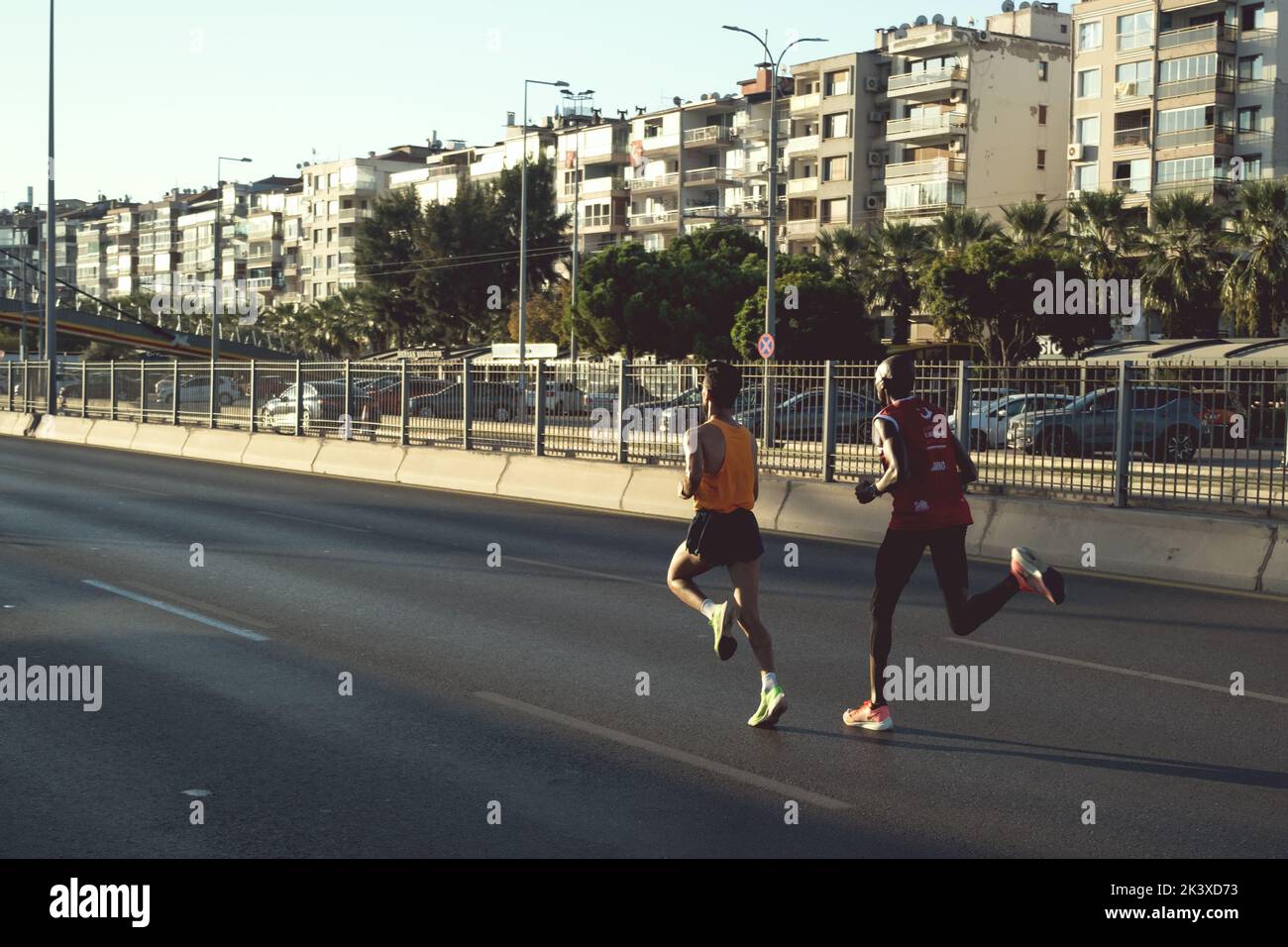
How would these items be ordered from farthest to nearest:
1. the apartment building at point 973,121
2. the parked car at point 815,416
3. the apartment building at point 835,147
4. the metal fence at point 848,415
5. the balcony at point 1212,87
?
the apartment building at point 835,147, the apartment building at point 973,121, the balcony at point 1212,87, the parked car at point 815,416, the metal fence at point 848,415

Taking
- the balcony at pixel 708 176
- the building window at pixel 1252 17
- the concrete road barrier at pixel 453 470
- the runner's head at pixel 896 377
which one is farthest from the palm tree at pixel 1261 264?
the runner's head at pixel 896 377

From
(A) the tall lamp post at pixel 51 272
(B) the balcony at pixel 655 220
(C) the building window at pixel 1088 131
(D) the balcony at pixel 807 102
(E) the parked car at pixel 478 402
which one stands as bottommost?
(E) the parked car at pixel 478 402

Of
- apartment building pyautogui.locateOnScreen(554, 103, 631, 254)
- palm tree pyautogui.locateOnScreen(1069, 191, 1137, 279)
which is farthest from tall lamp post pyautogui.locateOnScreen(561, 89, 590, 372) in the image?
palm tree pyautogui.locateOnScreen(1069, 191, 1137, 279)

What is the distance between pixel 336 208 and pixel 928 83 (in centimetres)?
6793

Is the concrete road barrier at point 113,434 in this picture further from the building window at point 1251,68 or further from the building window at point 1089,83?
the building window at point 1089,83

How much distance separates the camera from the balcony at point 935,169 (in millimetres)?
80188

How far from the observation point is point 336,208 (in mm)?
135125

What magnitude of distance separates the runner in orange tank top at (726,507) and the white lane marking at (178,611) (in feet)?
11.6

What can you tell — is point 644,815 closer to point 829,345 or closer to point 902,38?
point 829,345

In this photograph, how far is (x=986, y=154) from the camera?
81.5 metres

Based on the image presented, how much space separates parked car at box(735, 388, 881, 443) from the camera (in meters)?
18.3

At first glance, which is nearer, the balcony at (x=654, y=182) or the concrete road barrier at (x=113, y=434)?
the concrete road barrier at (x=113, y=434)

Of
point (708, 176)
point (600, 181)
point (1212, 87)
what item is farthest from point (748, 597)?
point (600, 181)
